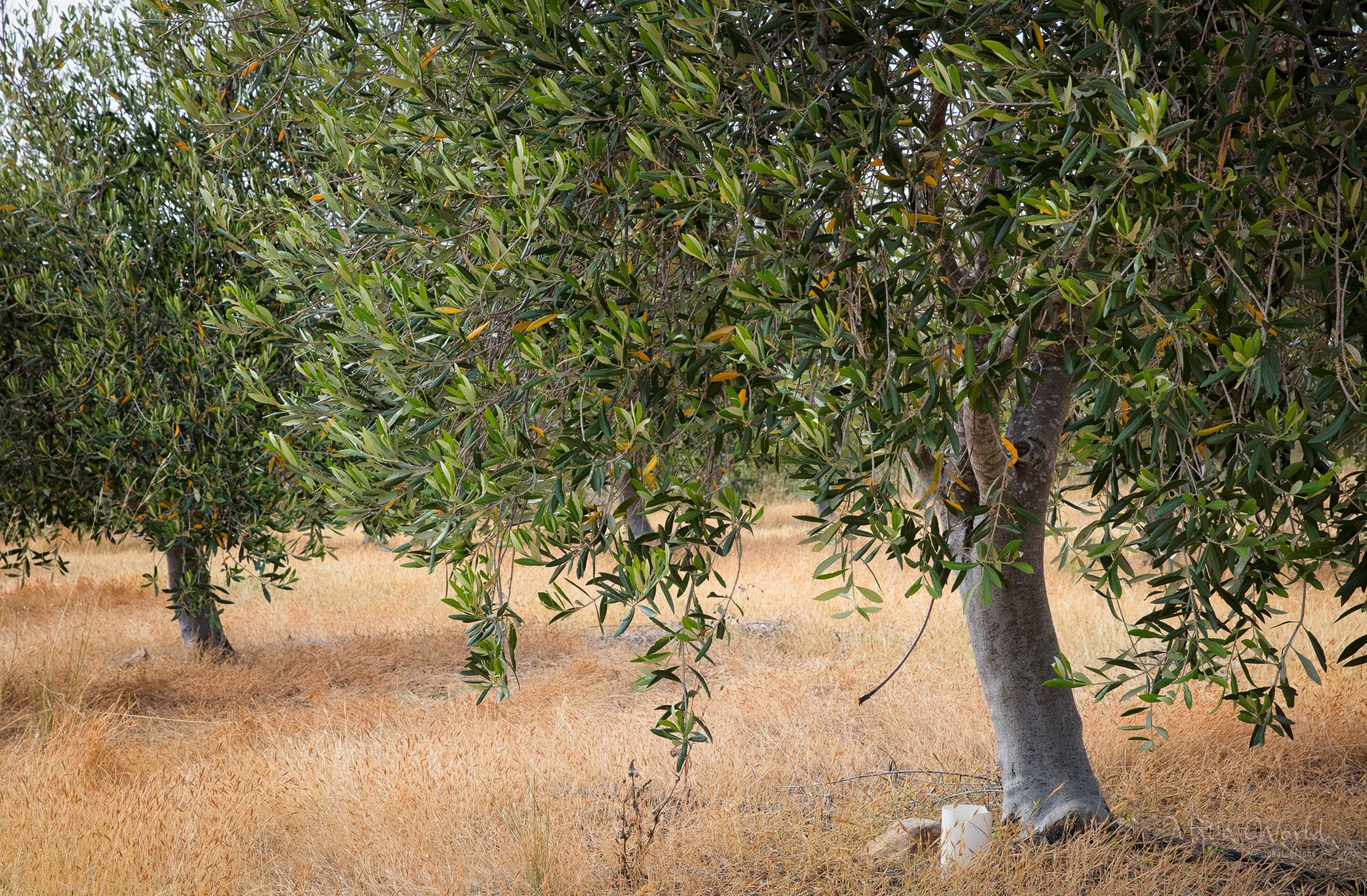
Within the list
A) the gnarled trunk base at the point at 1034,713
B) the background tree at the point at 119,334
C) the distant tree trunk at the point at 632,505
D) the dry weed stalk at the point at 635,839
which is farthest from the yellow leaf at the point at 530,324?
the background tree at the point at 119,334

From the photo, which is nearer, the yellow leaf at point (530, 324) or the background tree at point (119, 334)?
the yellow leaf at point (530, 324)

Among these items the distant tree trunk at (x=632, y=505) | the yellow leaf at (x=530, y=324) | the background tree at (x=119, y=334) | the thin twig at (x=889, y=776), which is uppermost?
the background tree at (x=119, y=334)

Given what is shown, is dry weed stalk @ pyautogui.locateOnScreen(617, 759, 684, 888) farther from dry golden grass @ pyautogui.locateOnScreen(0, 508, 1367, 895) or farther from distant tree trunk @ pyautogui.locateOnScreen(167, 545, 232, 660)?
distant tree trunk @ pyautogui.locateOnScreen(167, 545, 232, 660)

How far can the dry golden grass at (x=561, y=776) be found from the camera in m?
4.90

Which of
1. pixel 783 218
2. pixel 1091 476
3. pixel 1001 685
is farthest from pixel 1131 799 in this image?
pixel 783 218

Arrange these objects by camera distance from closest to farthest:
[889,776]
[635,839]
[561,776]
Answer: [635,839], [889,776], [561,776]

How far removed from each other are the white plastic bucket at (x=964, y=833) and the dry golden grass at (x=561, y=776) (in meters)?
0.10

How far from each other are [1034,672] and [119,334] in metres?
7.55

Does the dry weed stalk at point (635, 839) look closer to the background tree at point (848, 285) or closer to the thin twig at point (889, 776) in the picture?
the thin twig at point (889, 776)

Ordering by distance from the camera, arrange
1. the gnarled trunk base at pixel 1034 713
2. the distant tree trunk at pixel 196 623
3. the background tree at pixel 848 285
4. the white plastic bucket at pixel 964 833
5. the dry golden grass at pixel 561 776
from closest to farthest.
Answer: the background tree at pixel 848 285 < the white plastic bucket at pixel 964 833 < the dry golden grass at pixel 561 776 < the gnarled trunk base at pixel 1034 713 < the distant tree trunk at pixel 196 623

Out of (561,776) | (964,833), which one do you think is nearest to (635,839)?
(561,776)

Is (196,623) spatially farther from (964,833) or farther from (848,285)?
(848,285)

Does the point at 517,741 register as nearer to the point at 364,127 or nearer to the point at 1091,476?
the point at 364,127

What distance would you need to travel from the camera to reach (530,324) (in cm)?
282
